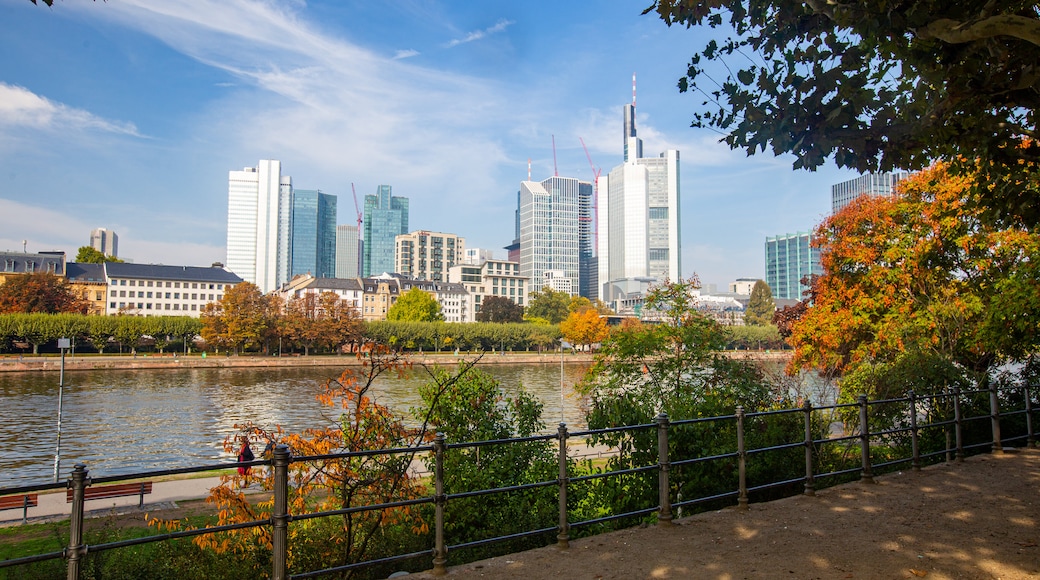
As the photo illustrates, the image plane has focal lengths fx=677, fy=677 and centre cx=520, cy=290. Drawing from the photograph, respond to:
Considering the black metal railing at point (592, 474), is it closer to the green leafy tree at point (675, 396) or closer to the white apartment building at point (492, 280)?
the green leafy tree at point (675, 396)

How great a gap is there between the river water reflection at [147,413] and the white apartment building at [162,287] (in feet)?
228

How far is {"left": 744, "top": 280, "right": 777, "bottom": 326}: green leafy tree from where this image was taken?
420 ft

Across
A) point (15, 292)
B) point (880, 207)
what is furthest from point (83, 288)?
point (880, 207)

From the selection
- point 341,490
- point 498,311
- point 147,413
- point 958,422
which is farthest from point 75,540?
point 498,311

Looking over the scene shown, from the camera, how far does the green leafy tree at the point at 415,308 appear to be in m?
112

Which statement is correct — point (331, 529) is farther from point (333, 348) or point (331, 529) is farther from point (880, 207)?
point (333, 348)

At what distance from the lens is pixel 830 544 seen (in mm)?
5719

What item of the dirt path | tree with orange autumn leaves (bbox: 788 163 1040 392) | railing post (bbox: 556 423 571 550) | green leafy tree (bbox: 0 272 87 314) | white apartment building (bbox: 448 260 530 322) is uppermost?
white apartment building (bbox: 448 260 530 322)

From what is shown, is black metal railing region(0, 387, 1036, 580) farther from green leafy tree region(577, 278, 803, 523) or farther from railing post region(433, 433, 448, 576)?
green leafy tree region(577, 278, 803, 523)

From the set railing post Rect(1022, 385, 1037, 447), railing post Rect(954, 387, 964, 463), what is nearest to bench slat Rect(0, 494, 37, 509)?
railing post Rect(954, 387, 964, 463)

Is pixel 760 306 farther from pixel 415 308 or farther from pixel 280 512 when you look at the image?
pixel 280 512

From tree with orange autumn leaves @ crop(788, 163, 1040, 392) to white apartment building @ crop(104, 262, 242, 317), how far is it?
367 ft

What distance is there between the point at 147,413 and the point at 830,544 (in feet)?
110

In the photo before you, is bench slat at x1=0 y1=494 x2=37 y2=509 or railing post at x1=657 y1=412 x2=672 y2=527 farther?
bench slat at x1=0 y1=494 x2=37 y2=509
